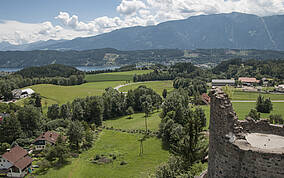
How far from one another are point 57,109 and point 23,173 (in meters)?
39.2

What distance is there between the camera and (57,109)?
82.4 metres

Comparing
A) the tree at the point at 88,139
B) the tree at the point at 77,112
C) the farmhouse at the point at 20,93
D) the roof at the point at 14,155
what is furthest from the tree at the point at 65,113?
the farmhouse at the point at 20,93

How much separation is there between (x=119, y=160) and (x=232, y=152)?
140 ft

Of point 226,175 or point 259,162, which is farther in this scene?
point 226,175

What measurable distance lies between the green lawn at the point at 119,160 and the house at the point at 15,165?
467 cm

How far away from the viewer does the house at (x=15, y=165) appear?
148 ft

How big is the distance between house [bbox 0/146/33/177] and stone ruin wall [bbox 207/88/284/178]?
4436 centimetres

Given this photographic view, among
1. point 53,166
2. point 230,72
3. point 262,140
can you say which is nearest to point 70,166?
point 53,166

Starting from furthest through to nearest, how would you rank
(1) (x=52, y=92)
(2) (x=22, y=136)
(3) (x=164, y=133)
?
(1) (x=52, y=92), (2) (x=22, y=136), (3) (x=164, y=133)

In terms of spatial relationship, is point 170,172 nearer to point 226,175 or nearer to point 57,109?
point 226,175

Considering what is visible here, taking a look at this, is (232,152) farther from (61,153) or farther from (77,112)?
(77,112)

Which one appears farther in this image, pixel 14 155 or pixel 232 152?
pixel 14 155

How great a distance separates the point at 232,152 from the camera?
11195mm

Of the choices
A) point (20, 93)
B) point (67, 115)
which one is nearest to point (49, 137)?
point (67, 115)
